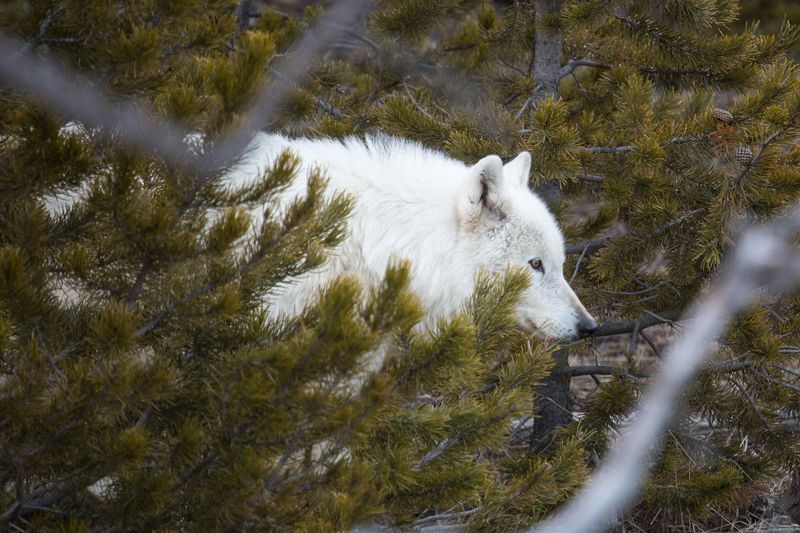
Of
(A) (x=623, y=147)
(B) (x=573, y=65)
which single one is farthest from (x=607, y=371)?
(B) (x=573, y=65)

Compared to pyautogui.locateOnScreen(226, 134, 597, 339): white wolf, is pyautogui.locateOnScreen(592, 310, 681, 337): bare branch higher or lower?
lower

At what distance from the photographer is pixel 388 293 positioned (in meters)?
2.26

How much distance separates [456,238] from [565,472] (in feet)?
4.25

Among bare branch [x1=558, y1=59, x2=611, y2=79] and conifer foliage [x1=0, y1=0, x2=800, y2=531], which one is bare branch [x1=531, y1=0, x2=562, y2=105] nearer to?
bare branch [x1=558, y1=59, x2=611, y2=79]

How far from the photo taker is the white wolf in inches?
163

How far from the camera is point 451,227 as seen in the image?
428 cm

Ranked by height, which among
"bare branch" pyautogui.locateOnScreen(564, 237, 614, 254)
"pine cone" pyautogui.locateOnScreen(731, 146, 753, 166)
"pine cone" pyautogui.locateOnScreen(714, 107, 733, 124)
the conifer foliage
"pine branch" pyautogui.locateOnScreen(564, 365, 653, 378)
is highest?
the conifer foliage

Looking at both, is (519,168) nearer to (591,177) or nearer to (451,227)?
(451,227)

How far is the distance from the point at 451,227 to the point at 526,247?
40cm

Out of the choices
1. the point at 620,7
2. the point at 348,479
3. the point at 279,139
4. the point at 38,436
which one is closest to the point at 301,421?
the point at 348,479

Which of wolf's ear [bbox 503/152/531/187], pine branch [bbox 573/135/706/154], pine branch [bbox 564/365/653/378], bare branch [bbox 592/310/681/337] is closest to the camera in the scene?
wolf's ear [bbox 503/152/531/187]

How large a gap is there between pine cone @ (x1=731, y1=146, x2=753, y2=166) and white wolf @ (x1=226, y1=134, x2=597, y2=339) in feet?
3.15

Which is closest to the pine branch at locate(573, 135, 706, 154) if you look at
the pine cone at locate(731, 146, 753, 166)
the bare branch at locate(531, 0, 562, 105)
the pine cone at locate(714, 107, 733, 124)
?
the pine cone at locate(714, 107, 733, 124)

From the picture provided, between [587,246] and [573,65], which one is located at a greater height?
[573,65]
